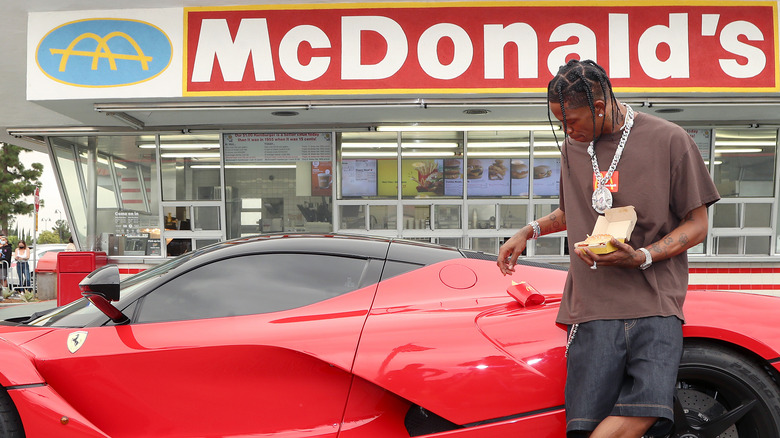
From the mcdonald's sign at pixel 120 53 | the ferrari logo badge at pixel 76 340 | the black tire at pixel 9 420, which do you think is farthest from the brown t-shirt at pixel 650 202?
the mcdonald's sign at pixel 120 53

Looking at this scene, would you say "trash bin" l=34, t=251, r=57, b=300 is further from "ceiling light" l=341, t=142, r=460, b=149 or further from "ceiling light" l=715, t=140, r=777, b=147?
"ceiling light" l=715, t=140, r=777, b=147

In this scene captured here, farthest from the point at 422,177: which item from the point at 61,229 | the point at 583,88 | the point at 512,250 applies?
the point at 61,229

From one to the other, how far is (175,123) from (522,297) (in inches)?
309

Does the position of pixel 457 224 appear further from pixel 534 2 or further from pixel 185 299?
pixel 185 299

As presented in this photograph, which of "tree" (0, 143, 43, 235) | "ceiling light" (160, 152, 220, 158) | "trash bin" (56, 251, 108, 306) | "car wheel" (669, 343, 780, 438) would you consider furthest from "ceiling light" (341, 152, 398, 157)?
"tree" (0, 143, 43, 235)

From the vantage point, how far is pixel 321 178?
9.09 metres

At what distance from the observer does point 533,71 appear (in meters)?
7.12

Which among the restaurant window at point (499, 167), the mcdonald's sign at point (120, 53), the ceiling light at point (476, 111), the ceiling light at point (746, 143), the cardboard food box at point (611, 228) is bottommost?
the cardboard food box at point (611, 228)

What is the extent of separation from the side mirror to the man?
1.87m

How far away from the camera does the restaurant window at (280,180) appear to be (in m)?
9.08

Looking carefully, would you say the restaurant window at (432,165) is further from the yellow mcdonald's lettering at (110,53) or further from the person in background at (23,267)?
the person in background at (23,267)

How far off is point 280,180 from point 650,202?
7.92 metres

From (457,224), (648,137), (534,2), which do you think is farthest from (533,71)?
(648,137)

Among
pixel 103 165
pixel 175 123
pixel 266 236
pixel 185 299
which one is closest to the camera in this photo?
pixel 185 299
